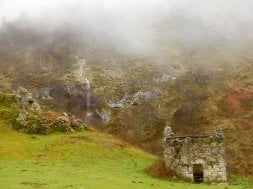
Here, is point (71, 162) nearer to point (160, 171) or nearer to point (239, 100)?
point (160, 171)

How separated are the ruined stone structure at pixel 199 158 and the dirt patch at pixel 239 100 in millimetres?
50316

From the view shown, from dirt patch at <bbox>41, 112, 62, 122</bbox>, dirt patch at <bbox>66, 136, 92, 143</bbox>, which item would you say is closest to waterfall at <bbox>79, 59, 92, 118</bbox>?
dirt patch at <bbox>41, 112, 62, 122</bbox>

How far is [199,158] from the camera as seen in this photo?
44125 millimetres

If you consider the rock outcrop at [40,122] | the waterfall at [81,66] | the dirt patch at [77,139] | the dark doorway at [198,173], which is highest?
the waterfall at [81,66]

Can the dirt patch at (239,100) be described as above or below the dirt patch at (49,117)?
above

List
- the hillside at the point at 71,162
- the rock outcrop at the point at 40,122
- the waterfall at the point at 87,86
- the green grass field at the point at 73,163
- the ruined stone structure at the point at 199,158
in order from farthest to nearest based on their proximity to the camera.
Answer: the waterfall at the point at 87,86 < the rock outcrop at the point at 40,122 < the ruined stone structure at the point at 199,158 < the hillside at the point at 71,162 < the green grass field at the point at 73,163

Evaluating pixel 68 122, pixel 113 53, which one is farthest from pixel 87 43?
pixel 68 122

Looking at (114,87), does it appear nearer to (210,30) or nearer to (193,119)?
(193,119)

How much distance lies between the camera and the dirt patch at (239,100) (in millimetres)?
94125

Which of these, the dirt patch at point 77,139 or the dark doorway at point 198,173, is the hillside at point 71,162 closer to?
the dirt patch at point 77,139

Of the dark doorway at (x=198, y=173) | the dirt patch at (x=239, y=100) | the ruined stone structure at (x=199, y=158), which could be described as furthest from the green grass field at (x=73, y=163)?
the dirt patch at (x=239, y=100)

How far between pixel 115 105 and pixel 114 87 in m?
8.05

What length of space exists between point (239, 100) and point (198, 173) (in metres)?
55.6

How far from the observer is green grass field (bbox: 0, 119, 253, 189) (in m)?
35.5
